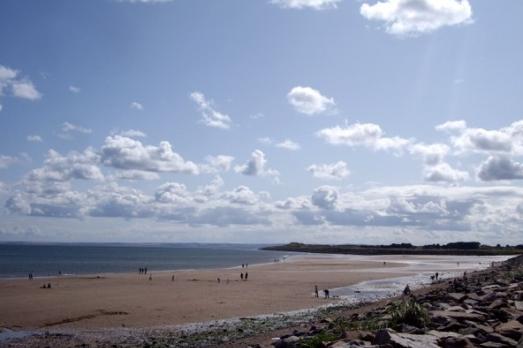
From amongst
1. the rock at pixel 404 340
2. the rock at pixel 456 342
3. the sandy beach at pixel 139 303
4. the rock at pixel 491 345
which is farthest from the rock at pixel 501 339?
the sandy beach at pixel 139 303

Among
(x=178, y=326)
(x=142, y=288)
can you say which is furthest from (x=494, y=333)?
(x=142, y=288)

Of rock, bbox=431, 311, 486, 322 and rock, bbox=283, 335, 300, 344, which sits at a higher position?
rock, bbox=431, 311, 486, 322

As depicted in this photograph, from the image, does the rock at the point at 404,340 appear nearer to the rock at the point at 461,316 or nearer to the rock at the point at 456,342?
the rock at the point at 456,342

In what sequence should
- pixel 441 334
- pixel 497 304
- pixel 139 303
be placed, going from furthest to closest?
pixel 139 303
pixel 497 304
pixel 441 334

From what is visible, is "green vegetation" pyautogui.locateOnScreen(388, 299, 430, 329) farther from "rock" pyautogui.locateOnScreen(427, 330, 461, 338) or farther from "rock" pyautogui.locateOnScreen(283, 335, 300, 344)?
"rock" pyautogui.locateOnScreen(283, 335, 300, 344)

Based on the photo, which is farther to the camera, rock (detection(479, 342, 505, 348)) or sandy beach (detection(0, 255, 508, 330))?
sandy beach (detection(0, 255, 508, 330))

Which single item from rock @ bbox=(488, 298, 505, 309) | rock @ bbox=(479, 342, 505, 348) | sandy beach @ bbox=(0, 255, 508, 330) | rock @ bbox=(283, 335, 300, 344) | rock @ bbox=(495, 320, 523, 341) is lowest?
sandy beach @ bbox=(0, 255, 508, 330)

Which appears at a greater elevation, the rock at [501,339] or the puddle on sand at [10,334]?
the rock at [501,339]

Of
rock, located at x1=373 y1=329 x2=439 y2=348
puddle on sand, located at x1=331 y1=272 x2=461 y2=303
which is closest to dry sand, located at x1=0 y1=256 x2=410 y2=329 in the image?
puddle on sand, located at x1=331 y1=272 x2=461 y2=303

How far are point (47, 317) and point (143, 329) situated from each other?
22.4ft

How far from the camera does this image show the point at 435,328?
12.0m

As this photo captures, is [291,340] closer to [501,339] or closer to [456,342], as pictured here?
[456,342]

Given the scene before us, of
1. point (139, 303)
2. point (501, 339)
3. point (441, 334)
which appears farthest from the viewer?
point (139, 303)

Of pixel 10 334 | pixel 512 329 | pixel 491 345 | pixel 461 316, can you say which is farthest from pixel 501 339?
pixel 10 334
